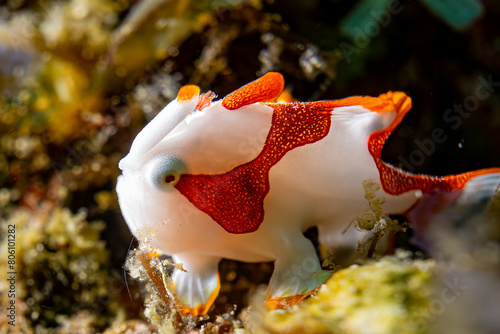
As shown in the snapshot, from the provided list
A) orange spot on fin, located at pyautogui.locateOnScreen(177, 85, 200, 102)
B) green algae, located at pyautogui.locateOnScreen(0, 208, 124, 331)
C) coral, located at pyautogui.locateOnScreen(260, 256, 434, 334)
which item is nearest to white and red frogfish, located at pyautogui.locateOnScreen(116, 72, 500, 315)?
orange spot on fin, located at pyautogui.locateOnScreen(177, 85, 200, 102)

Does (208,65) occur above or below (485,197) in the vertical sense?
above

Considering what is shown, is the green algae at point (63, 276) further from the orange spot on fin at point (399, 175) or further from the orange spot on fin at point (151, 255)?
the orange spot on fin at point (399, 175)

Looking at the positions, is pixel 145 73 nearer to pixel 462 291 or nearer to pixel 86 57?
pixel 86 57

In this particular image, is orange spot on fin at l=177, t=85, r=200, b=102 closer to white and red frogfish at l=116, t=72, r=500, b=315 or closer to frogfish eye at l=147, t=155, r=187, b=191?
white and red frogfish at l=116, t=72, r=500, b=315

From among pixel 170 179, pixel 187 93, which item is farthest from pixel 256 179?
pixel 187 93

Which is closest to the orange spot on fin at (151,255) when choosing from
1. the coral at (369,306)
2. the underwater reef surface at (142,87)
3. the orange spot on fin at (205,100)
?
the underwater reef surface at (142,87)

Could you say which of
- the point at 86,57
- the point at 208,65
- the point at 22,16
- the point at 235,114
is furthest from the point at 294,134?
the point at 22,16
